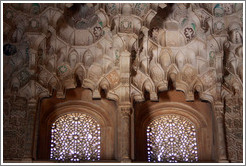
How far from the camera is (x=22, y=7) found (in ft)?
36.4

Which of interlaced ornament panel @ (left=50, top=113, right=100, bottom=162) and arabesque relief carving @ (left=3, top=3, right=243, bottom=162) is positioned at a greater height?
arabesque relief carving @ (left=3, top=3, right=243, bottom=162)

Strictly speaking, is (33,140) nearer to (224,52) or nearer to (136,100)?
(136,100)

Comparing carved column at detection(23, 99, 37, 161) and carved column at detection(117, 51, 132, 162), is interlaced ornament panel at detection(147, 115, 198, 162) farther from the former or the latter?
carved column at detection(23, 99, 37, 161)

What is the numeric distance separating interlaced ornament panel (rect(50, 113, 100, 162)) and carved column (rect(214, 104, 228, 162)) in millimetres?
2377

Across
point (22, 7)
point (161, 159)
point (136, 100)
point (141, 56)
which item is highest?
point (22, 7)

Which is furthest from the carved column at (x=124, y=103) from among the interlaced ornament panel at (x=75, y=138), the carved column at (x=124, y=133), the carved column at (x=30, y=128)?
the carved column at (x=30, y=128)

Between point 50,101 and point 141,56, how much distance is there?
2085 millimetres

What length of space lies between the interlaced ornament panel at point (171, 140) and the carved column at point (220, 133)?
543 millimetres

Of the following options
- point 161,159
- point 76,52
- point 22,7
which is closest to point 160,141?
point 161,159

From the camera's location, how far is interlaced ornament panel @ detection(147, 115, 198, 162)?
1134 cm

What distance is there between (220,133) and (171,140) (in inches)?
39.9

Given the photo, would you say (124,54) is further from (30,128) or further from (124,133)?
(30,128)

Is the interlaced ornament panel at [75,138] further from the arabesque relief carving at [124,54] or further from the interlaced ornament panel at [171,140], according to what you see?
the interlaced ornament panel at [171,140]

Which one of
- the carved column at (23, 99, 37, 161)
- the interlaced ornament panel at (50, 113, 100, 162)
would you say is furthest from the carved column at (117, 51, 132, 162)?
the carved column at (23, 99, 37, 161)
